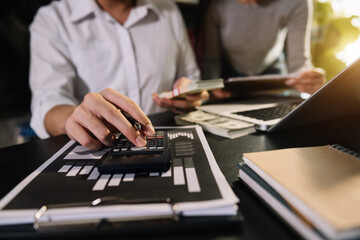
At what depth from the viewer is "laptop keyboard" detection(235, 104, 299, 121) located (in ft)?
1.83

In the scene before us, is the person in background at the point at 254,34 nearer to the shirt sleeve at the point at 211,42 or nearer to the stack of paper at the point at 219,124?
the shirt sleeve at the point at 211,42

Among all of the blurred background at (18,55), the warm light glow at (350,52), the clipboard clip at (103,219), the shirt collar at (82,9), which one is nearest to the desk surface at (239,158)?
the clipboard clip at (103,219)

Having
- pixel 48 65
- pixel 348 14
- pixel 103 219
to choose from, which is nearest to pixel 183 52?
pixel 48 65

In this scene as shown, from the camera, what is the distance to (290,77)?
30.6 inches

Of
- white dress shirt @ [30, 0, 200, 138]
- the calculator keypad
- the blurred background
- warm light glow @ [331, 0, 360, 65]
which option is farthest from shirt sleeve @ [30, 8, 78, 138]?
warm light glow @ [331, 0, 360, 65]

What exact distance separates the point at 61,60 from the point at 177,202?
2.44 ft

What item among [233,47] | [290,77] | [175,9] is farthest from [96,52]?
[233,47]

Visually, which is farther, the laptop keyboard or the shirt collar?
the shirt collar

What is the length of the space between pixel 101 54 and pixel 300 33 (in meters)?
1.01

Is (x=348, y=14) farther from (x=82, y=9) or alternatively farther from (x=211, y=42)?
(x=82, y=9)

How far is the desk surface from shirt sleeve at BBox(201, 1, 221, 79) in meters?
0.82

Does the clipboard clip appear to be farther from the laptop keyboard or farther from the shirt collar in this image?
the shirt collar

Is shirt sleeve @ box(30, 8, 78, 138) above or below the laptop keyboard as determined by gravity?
above

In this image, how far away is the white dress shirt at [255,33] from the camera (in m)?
1.23
